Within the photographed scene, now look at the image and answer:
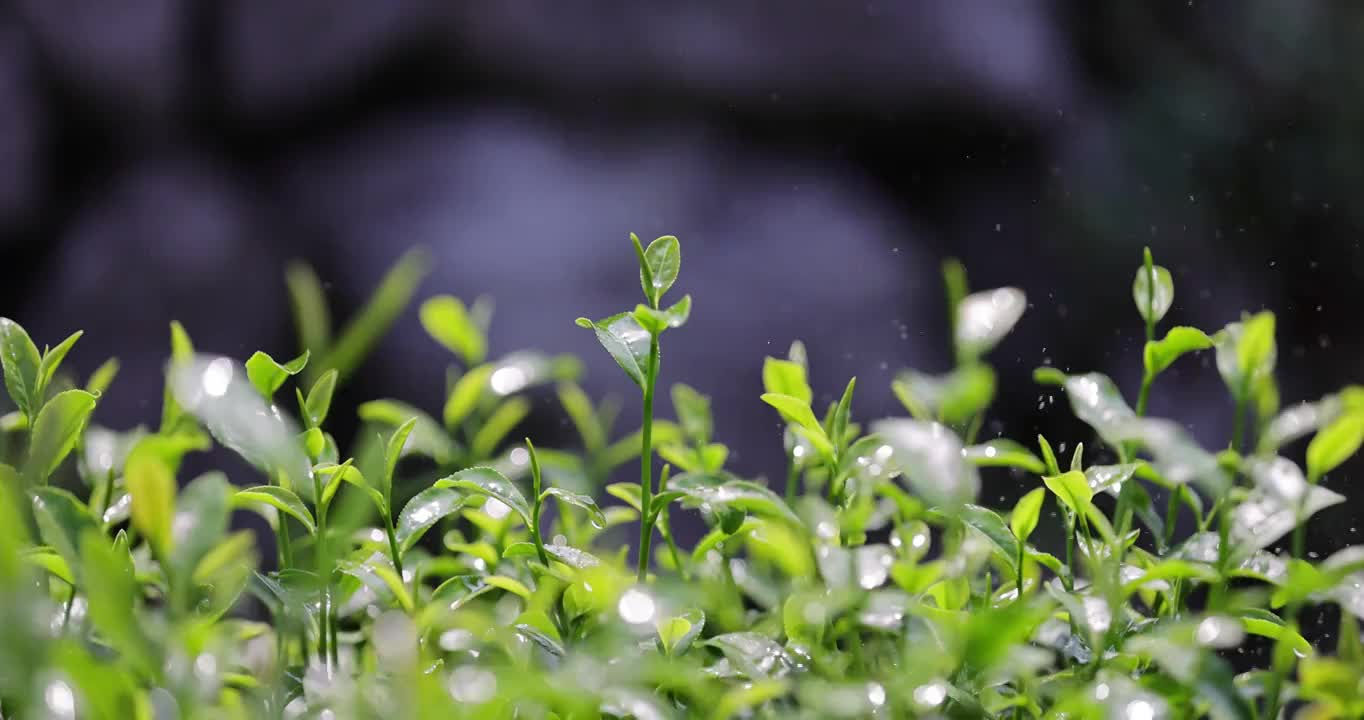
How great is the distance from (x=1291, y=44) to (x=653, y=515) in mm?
1497

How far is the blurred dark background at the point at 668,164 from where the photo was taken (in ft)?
Answer: 4.75

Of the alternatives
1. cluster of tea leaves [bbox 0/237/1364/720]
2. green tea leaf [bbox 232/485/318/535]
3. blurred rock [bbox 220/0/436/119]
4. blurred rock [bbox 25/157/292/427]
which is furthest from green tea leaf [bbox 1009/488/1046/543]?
blurred rock [bbox 220/0/436/119]

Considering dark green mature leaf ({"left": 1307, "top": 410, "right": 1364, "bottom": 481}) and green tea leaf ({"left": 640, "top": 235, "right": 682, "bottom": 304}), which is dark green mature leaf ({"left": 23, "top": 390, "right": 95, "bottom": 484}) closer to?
green tea leaf ({"left": 640, "top": 235, "right": 682, "bottom": 304})

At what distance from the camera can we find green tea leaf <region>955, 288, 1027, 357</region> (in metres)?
0.39

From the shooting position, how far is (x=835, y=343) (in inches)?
58.5

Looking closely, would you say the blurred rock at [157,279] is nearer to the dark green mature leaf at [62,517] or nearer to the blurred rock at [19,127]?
the blurred rock at [19,127]

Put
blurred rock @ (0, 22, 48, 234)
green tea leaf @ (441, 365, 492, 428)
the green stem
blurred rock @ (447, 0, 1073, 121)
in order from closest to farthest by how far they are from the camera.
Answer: the green stem, green tea leaf @ (441, 365, 492, 428), blurred rock @ (447, 0, 1073, 121), blurred rock @ (0, 22, 48, 234)

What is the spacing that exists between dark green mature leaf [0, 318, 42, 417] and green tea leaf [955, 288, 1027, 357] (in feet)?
1.05

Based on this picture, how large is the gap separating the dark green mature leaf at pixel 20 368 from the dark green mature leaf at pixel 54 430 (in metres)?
0.03

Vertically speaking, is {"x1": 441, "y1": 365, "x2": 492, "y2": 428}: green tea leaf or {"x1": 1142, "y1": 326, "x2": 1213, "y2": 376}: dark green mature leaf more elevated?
{"x1": 1142, "y1": 326, "x2": 1213, "y2": 376}: dark green mature leaf

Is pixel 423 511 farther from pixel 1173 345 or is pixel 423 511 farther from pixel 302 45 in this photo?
pixel 302 45

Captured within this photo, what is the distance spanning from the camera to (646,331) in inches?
15.0

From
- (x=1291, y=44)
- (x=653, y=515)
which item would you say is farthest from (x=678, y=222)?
(x=653, y=515)

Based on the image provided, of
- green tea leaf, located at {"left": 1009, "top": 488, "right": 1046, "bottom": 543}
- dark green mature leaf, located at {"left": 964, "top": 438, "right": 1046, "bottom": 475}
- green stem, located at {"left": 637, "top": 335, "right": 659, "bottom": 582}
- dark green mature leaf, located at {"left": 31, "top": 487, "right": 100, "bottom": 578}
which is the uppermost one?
dark green mature leaf, located at {"left": 964, "top": 438, "right": 1046, "bottom": 475}
